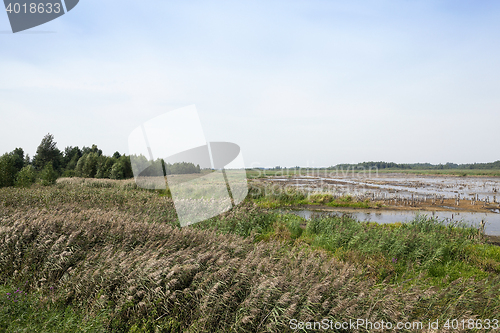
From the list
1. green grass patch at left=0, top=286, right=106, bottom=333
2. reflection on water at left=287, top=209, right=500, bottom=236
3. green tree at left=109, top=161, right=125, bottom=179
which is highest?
green tree at left=109, top=161, right=125, bottom=179

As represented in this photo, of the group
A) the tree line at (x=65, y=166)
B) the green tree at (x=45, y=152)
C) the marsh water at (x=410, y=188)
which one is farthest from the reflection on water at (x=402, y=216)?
the green tree at (x=45, y=152)

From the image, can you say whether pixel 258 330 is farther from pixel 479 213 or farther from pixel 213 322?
pixel 479 213

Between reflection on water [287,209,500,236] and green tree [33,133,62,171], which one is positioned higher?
green tree [33,133,62,171]

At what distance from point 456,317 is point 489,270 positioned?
15.7 feet

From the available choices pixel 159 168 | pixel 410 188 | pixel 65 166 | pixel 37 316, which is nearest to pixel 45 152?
pixel 65 166

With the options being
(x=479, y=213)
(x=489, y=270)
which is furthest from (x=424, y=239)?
(x=479, y=213)

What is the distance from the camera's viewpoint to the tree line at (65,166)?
2300cm

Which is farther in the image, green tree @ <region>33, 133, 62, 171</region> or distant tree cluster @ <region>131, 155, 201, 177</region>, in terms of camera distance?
green tree @ <region>33, 133, 62, 171</region>

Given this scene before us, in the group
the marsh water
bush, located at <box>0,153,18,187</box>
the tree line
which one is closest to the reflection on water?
the marsh water

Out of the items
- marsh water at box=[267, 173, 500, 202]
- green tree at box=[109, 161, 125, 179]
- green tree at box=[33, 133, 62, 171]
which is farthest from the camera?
green tree at box=[33, 133, 62, 171]

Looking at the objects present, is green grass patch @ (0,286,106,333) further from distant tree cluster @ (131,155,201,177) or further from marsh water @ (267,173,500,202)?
marsh water @ (267,173,500,202)

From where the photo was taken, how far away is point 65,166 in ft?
179

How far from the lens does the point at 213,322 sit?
332cm

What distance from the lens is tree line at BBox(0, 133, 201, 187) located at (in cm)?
2300
